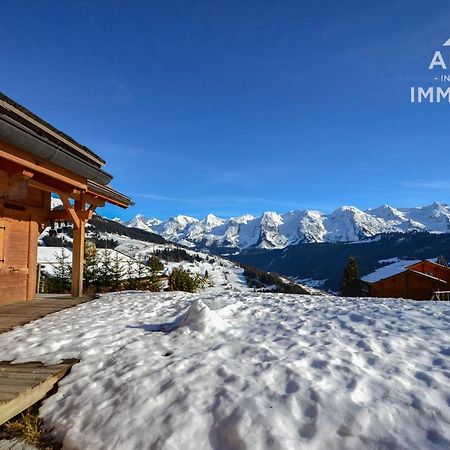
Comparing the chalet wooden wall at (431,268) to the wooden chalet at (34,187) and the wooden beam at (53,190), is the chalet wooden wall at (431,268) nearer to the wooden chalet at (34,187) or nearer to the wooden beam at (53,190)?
the wooden chalet at (34,187)

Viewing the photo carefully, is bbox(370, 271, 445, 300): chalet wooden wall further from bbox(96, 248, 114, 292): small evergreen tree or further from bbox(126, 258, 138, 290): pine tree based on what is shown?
bbox(96, 248, 114, 292): small evergreen tree

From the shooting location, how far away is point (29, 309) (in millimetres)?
8102

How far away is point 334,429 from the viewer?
2885 mm

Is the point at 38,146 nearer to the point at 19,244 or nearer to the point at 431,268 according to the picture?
the point at 19,244

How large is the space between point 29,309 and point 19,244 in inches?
70.3

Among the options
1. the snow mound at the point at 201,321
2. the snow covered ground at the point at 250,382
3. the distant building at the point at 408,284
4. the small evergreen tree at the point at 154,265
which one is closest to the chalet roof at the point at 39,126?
the snow covered ground at the point at 250,382

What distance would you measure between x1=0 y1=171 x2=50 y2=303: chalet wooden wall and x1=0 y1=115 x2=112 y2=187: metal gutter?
1.97 metres

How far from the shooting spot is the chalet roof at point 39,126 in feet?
18.5

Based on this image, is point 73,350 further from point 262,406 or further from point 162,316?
point 262,406

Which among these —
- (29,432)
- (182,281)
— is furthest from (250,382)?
(182,281)

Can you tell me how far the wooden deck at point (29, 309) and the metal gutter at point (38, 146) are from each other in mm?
3070

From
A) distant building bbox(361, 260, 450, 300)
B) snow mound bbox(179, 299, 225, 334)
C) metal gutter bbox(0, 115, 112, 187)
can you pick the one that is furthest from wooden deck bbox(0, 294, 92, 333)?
distant building bbox(361, 260, 450, 300)

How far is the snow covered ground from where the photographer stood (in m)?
2.90

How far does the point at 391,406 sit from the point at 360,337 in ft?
6.52
